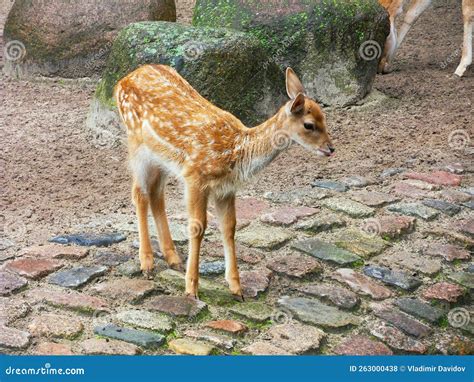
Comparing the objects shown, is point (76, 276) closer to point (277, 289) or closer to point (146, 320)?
point (146, 320)

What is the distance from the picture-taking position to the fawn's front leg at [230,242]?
502cm

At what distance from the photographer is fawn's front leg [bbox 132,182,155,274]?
17.3 ft

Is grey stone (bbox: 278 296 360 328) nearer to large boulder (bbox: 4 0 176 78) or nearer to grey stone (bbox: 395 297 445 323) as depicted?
grey stone (bbox: 395 297 445 323)

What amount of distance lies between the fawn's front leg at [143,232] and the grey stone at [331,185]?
1993mm

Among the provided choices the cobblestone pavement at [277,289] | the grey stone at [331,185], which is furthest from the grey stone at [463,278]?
the grey stone at [331,185]

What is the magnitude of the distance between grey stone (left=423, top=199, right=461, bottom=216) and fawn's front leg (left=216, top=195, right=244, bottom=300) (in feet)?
6.93

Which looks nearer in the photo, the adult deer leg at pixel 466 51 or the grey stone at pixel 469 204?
the grey stone at pixel 469 204

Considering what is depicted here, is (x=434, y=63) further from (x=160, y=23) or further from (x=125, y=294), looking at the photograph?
(x=125, y=294)

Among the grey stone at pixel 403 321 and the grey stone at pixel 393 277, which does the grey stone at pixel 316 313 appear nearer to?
the grey stone at pixel 403 321

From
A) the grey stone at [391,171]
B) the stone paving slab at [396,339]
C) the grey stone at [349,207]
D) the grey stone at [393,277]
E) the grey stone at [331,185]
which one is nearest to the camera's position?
the stone paving slab at [396,339]

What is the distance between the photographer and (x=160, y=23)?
8289mm

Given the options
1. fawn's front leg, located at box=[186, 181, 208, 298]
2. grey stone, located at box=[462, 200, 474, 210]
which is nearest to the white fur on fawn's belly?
fawn's front leg, located at box=[186, 181, 208, 298]

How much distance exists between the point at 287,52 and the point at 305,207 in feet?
9.57

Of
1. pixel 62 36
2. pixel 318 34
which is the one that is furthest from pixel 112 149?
pixel 318 34
